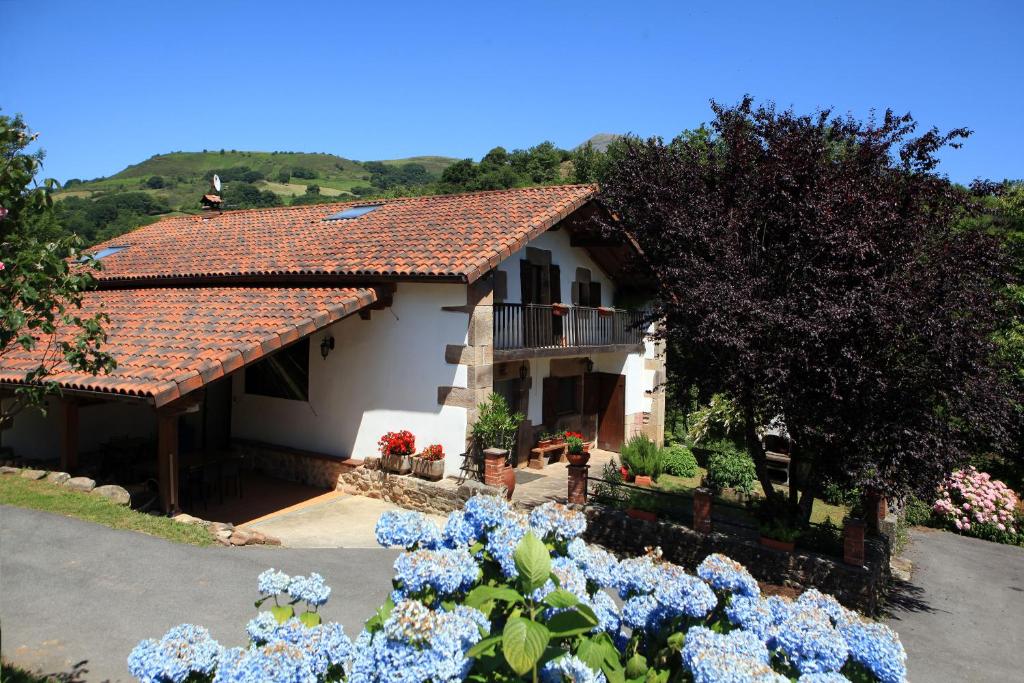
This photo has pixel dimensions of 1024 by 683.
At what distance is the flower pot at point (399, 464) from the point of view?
11250 millimetres

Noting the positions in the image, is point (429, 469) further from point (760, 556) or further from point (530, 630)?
point (530, 630)

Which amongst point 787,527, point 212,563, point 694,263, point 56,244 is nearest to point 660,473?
point 787,527

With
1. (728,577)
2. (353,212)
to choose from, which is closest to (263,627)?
(728,577)

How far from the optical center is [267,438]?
1324 centimetres

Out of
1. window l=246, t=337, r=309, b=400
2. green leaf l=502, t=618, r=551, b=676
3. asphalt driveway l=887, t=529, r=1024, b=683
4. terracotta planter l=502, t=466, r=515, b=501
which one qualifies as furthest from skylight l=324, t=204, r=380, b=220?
green leaf l=502, t=618, r=551, b=676

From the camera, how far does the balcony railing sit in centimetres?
1221

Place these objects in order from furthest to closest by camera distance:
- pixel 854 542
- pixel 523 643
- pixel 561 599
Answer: pixel 854 542
pixel 561 599
pixel 523 643

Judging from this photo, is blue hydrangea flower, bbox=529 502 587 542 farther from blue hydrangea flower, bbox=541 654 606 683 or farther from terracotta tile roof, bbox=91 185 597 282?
terracotta tile roof, bbox=91 185 597 282

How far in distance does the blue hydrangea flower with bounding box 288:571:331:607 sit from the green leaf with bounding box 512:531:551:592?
0.82 meters

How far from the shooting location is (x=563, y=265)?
49.2 feet

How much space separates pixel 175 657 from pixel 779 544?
8.35m

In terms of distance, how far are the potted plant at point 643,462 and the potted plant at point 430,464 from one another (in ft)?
16.2

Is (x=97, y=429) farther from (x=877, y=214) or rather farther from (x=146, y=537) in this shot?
(x=877, y=214)

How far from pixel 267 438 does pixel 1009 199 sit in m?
17.5
